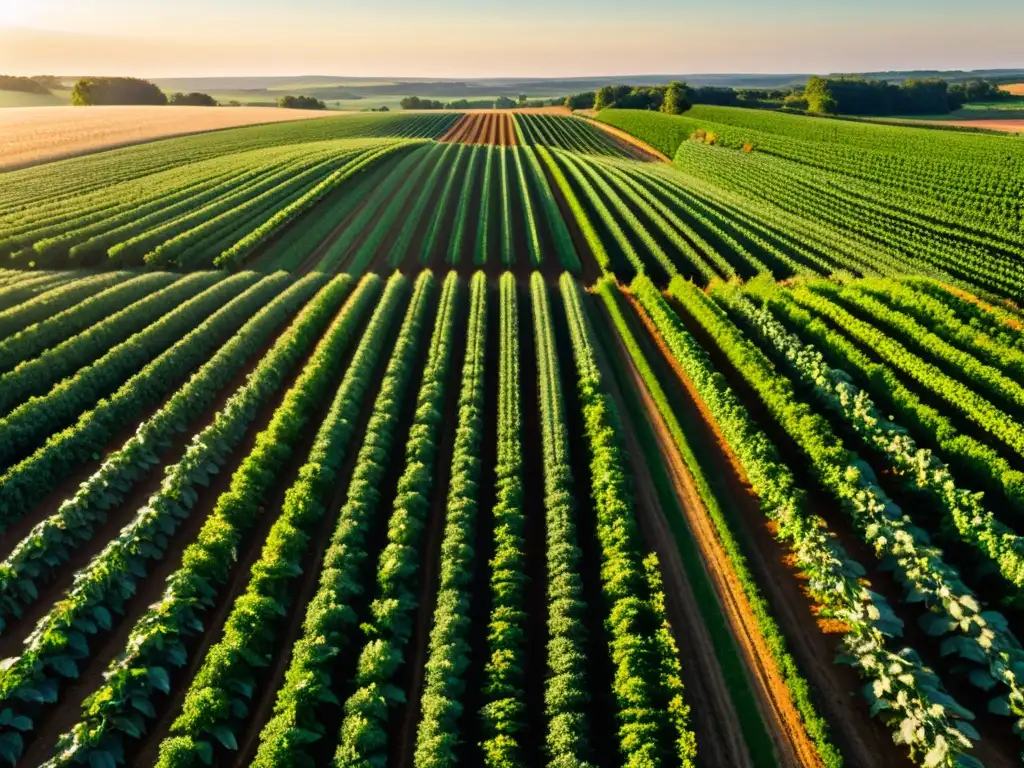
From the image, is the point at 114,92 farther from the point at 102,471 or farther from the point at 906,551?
the point at 906,551

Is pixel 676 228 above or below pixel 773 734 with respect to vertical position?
above

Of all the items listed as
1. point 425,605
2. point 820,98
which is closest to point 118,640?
point 425,605

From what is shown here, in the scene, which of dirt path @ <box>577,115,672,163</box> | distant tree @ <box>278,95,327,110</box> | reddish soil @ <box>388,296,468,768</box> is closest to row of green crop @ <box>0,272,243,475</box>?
reddish soil @ <box>388,296,468,768</box>

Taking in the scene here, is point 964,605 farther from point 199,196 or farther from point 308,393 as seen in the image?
point 199,196

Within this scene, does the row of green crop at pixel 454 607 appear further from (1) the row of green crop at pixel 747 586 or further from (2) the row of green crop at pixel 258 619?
(1) the row of green crop at pixel 747 586

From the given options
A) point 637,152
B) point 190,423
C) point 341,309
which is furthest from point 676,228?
point 637,152
